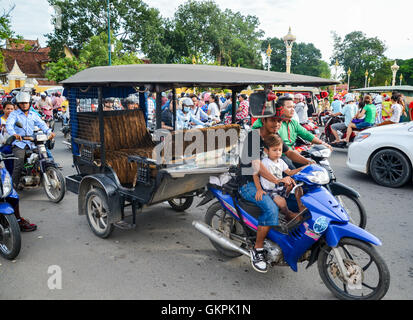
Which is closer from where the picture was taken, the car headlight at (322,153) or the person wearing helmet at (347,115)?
the car headlight at (322,153)

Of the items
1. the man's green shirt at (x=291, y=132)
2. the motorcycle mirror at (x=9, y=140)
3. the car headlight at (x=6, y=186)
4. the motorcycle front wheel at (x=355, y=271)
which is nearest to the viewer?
the motorcycle front wheel at (x=355, y=271)

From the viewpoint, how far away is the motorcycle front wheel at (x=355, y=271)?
2893 mm

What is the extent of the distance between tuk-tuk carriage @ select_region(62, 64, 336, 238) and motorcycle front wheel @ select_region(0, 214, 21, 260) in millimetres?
994

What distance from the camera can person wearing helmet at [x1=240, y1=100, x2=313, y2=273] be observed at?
3332 mm

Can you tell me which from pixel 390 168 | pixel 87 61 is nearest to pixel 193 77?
pixel 390 168

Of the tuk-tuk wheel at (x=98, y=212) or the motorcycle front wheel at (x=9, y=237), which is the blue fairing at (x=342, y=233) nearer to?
the tuk-tuk wheel at (x=98, y=212)

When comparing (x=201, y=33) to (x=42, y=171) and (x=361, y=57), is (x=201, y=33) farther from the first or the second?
(x=42, y=171)

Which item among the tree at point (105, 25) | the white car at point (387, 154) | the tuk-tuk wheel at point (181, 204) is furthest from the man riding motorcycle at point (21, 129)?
the tree at point (105, 25)

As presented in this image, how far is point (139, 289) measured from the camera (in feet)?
11.0

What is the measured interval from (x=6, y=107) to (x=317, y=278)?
6.06 metres

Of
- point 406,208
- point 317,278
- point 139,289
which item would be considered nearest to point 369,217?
point 406,208

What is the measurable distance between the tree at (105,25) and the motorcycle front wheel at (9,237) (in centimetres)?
4136
